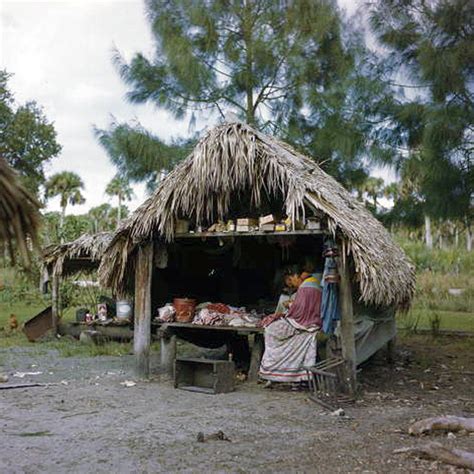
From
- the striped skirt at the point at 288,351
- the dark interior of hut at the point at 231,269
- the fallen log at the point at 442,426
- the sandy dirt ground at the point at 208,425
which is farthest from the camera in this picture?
the dark interior of hut at the point at 231,269

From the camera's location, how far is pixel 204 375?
8.70 meters

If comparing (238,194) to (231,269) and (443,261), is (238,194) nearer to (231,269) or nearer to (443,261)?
(231,269)

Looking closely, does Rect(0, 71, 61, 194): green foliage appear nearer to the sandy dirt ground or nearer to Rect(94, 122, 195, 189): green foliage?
Rect(94, 122, 195, 189): green foliage

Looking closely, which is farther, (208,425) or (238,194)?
(238,194)

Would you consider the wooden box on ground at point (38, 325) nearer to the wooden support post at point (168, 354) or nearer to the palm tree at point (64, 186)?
the wooden support post at point (168, 354)

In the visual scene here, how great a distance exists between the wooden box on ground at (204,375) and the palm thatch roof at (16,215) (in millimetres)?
5327

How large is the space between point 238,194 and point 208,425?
404cm

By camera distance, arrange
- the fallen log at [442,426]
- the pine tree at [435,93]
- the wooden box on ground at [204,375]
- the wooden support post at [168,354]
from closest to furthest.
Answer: the fallen log at [442,426]
the wooden box on ground at [204,375]
the wooden support post at [168,354]
the pine tree at [435,93]

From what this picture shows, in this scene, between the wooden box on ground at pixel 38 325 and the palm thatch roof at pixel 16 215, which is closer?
the palm thatch roof at pixel 16 215

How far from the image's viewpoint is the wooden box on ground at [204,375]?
823 centimetres

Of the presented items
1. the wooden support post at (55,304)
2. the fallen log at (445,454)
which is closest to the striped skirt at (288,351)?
the fallen log at (445,454)

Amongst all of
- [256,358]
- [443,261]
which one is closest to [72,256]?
[256,358]

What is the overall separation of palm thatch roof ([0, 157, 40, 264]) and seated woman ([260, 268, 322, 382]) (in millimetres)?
5599

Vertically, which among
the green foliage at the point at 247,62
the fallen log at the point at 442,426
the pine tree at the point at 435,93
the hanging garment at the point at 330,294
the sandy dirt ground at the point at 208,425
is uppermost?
the green foliage at the point at 247,62
